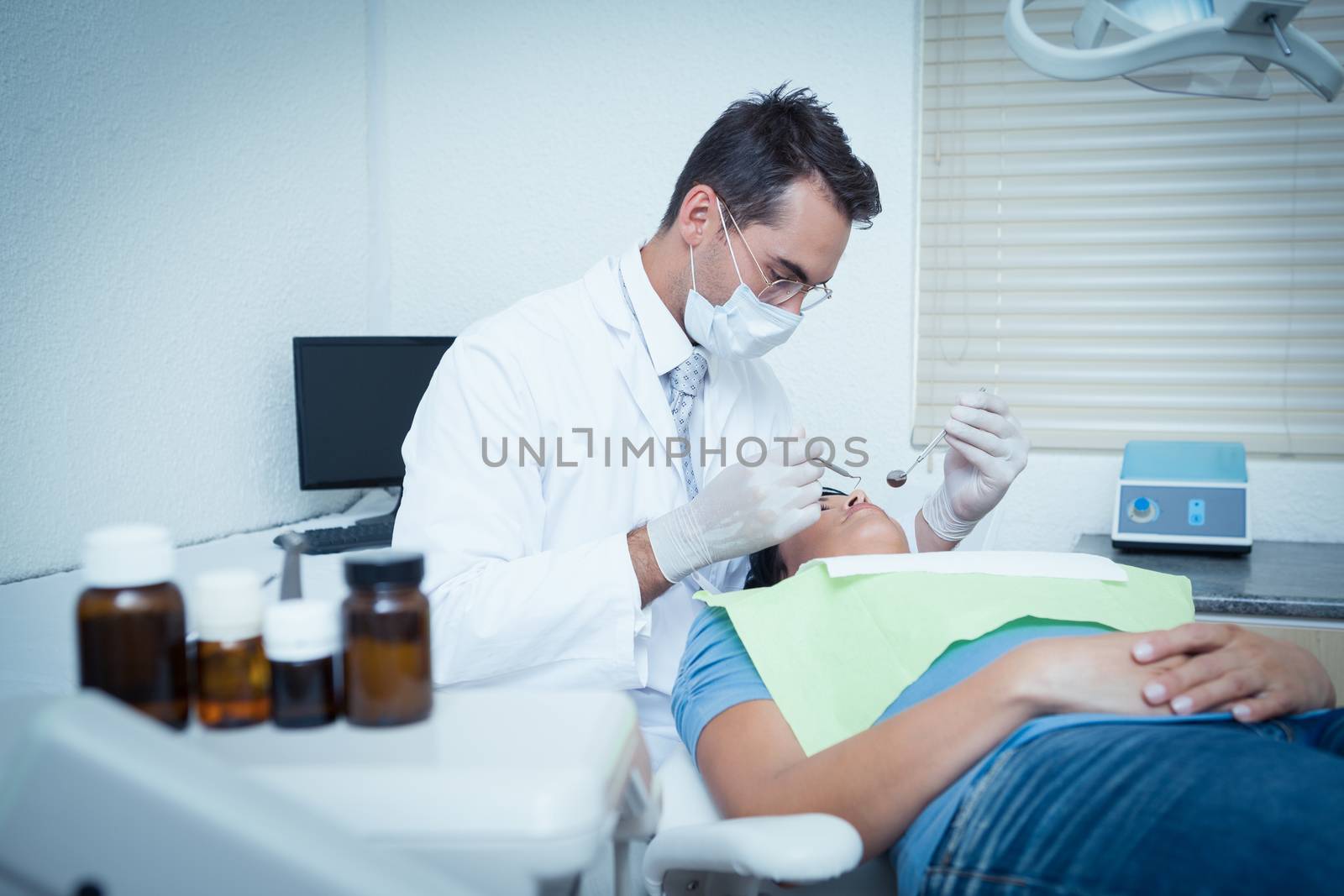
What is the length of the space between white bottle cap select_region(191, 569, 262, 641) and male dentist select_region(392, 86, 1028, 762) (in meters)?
0.68

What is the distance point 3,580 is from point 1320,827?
1.81 metres

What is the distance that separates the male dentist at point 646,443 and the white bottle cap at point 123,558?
→ 712mm

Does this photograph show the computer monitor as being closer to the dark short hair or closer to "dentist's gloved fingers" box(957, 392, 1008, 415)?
the dark short hair

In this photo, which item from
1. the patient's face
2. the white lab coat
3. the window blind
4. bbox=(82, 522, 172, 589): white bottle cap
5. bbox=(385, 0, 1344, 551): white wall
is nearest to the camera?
bbox=(82, 522, 172, 589): white bottle cap

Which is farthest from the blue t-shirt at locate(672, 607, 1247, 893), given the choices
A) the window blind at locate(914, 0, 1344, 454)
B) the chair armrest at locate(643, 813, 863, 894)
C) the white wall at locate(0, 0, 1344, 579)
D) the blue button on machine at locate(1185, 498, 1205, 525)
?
the window blind at locate(914, 0, 1344, 454)

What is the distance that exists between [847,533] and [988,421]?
0.34 m

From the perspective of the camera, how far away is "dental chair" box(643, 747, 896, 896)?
0.74 m

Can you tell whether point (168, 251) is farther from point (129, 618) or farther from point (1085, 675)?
point (1085, 675)

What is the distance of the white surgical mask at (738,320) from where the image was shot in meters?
1.58

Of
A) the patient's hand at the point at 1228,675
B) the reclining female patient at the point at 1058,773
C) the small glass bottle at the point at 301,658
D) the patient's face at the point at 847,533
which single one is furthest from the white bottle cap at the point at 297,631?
Answer: the patient's face at the point at 847,533

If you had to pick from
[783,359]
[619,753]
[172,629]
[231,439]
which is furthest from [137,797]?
[783,359]

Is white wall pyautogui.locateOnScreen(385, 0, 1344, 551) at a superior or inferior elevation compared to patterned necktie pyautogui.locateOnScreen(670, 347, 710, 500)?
superior

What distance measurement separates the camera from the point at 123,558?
591 mm

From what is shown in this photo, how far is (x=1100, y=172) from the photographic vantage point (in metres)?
2.12
